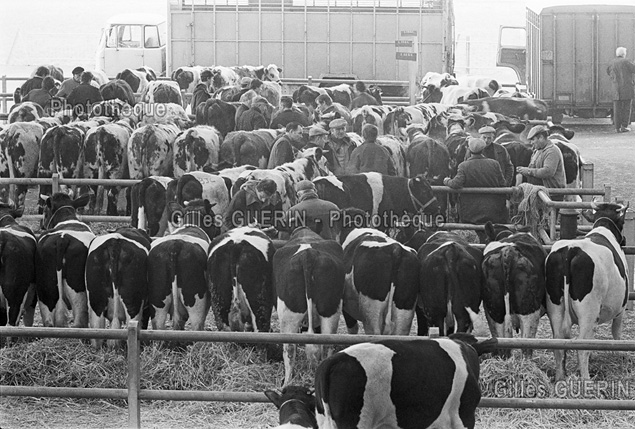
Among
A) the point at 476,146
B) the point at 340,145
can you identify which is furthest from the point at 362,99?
the point at 476,146

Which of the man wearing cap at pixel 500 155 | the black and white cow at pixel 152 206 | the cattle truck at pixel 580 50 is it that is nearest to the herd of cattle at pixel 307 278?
the black and white cow at pixel 152 206

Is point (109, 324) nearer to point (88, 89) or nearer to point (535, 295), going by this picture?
point (535, 295)

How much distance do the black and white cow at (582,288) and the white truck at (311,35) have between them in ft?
60.7

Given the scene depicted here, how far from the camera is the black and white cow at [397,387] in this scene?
603cm

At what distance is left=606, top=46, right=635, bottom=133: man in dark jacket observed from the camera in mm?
25469


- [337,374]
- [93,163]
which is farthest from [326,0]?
[337,374]

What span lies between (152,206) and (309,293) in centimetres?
397

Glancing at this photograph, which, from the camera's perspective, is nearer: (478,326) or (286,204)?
(478,326)

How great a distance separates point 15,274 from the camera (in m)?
9.46

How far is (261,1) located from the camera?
1102 inches

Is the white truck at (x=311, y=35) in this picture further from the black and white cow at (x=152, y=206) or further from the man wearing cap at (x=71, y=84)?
the black and white cow at (x=152, y=206)

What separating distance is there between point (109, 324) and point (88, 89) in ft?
37.7

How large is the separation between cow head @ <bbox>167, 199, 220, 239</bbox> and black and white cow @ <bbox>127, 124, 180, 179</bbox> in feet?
12.1

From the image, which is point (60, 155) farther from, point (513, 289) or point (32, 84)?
point (32, 84)
